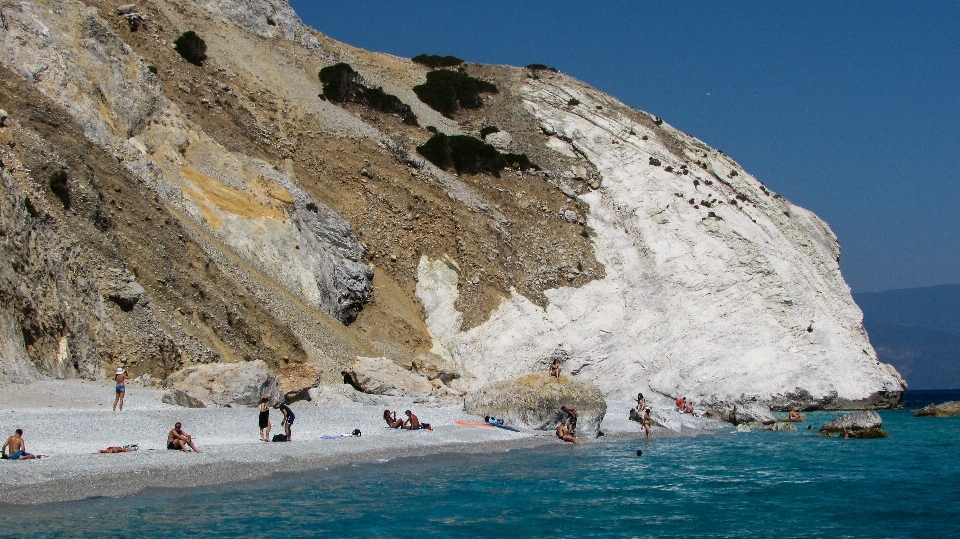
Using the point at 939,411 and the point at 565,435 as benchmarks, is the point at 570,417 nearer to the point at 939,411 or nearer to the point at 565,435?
the point at 565,435

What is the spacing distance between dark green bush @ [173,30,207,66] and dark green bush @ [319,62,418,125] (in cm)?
678

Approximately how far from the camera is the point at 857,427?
98.0ft

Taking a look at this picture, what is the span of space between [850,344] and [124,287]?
3026 centimetres

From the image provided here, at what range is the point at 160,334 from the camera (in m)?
24.4

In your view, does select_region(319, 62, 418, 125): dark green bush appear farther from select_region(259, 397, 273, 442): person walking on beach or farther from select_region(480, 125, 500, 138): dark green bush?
select_region(259, 397, 273, 442): person walking on beach

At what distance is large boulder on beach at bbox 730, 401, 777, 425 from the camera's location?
32.9 meters

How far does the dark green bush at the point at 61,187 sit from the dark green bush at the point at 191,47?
2105 cm

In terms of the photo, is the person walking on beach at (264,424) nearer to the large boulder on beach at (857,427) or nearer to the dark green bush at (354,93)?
the large boulder on beach at (857,427)

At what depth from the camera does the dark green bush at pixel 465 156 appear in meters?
47.6

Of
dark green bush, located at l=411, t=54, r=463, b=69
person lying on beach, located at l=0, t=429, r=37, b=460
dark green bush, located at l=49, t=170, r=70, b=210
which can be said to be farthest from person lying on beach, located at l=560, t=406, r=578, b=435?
dark green bush, located at l=411, t=54, r=463, b=69

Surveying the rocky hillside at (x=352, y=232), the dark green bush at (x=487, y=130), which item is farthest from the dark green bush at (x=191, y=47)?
the dark green bush at (x=487, y=130)

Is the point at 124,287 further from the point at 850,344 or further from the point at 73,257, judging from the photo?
the point at 850,344

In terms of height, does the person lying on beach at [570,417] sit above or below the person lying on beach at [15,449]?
above

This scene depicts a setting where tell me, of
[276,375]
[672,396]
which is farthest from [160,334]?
[672,396]
